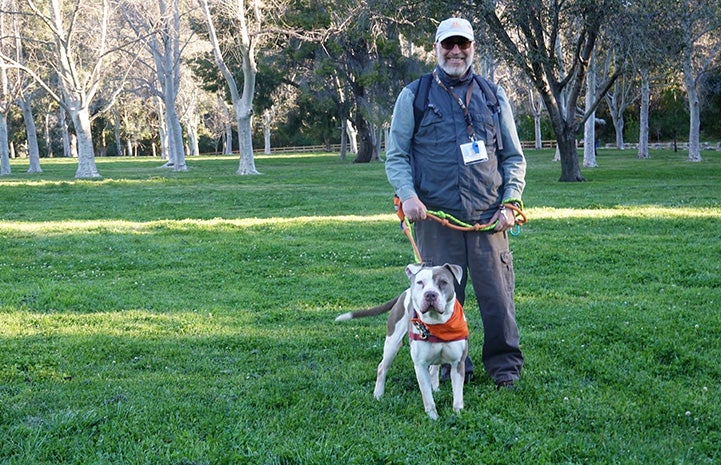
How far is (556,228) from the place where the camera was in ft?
39.5

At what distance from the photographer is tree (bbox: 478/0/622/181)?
1967 cm

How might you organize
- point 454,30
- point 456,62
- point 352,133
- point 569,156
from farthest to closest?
point 352,133, point 569,156, point 456,62, point 454,30

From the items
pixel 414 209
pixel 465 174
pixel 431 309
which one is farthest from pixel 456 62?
pixel 431 309

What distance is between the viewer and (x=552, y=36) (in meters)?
20.5

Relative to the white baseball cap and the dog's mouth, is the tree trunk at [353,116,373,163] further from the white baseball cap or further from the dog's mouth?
the dog's mouth

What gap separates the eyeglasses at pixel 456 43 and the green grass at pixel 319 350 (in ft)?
7.55

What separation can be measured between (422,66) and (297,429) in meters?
35.4

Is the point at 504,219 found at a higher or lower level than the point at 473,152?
lower

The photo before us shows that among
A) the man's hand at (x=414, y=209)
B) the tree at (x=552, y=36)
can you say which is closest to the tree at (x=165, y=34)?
the tree at (x=552, y=36)

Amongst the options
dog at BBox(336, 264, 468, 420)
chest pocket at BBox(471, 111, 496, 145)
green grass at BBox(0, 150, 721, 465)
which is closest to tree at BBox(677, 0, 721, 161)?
green grass at BBox(0, 150, 721, 465)

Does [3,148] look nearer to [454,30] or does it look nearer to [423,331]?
[454,30]

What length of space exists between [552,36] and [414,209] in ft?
57.6

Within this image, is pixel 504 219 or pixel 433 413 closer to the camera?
pixel 433 413

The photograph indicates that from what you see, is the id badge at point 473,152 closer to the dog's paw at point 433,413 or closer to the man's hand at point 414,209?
the man's hand at point 414,209
